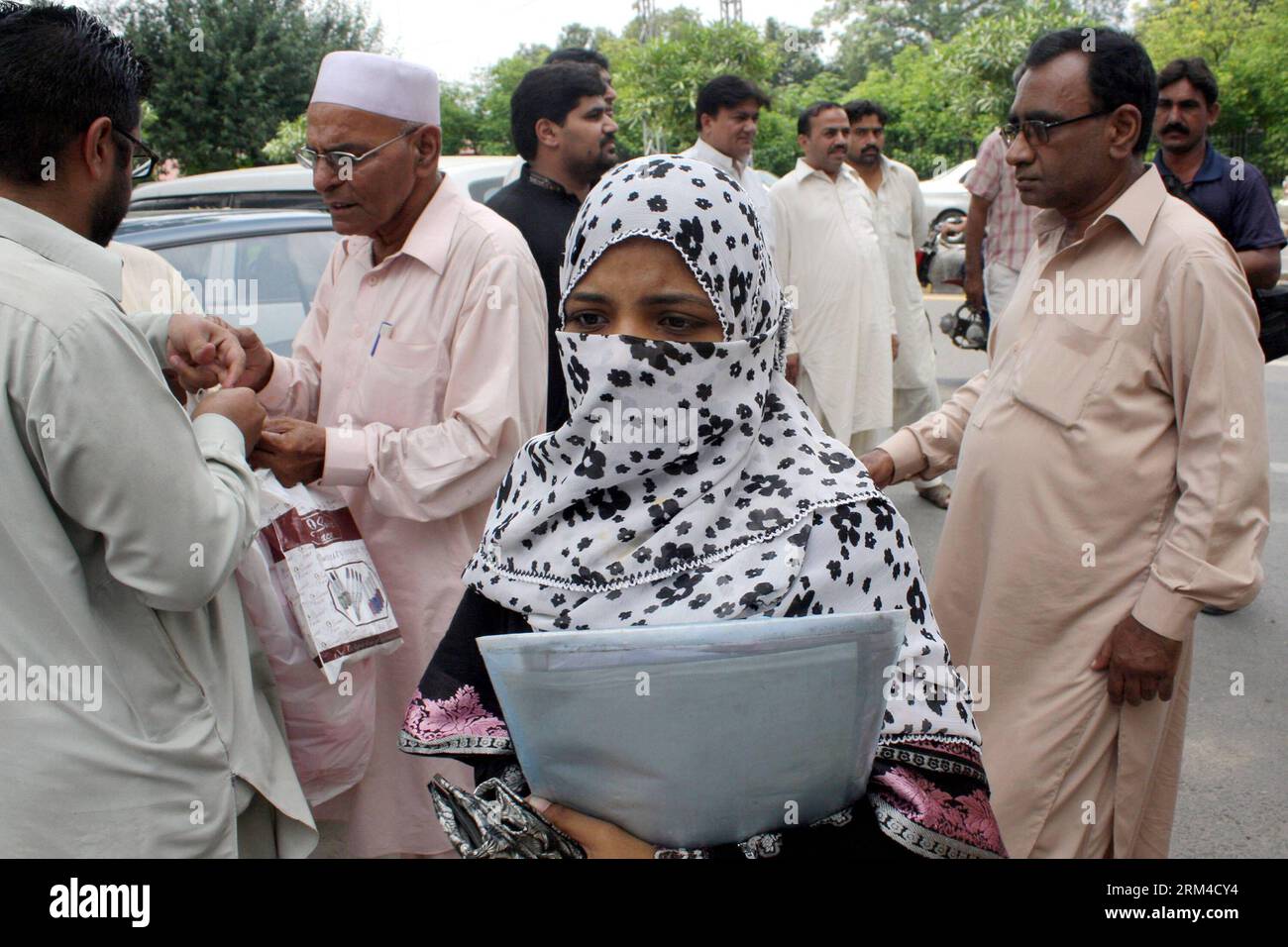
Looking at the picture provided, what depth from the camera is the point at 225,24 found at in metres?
21.8

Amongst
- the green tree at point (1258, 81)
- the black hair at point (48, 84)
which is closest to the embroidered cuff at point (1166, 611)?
the black hair at point (48, 84)

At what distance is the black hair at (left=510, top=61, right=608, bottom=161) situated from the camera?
4.40 meters

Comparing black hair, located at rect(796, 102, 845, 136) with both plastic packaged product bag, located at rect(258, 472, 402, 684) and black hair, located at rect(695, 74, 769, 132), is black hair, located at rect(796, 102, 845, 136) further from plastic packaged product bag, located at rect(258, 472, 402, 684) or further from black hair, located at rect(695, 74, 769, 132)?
plastic packaged product bag, located at rect(258, 472, 402, 684)

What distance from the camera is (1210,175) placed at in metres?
4.90

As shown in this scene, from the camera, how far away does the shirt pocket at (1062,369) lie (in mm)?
2408

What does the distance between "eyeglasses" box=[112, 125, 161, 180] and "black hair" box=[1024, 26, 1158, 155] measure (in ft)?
6.06

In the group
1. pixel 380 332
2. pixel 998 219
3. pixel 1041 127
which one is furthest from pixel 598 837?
pixel 998 219

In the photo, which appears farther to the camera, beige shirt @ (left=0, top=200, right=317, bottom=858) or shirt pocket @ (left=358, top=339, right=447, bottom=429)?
shirt pocket @ (left=358, top=339, right=447, bottom=429)

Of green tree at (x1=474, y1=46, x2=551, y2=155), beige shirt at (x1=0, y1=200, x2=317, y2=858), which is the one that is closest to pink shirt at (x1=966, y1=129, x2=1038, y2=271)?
beige shirt at (x1=0, y1=200, x2=317, y2=858)

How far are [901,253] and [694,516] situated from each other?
221 inches

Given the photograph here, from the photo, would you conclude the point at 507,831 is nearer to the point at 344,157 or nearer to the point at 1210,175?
the point at 344,157
